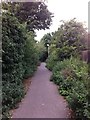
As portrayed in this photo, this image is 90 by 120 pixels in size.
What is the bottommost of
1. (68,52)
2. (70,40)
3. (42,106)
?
(42,106)

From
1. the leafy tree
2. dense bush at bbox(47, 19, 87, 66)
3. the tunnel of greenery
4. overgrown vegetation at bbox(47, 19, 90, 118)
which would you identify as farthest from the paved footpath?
the leafy tree

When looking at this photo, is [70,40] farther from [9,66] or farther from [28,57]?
[9,66]

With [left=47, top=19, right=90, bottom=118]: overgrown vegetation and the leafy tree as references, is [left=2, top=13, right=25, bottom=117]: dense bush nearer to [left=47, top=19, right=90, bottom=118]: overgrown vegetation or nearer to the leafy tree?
[left=47, top=19, right=90, bottom=118]: overgrown vegetation

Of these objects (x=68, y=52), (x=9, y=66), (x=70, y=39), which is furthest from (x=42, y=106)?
(x=70, y=39)

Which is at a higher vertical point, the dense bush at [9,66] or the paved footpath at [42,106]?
the dense bush at [9,66]

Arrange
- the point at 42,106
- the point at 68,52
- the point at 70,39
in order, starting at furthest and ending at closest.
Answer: the point at 70,39 → the point at 68,52 → the point at 42,106

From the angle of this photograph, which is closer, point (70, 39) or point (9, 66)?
point (9, 66)

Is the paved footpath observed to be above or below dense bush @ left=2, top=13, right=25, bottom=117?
below

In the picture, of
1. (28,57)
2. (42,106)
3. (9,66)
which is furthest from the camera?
(28,57)

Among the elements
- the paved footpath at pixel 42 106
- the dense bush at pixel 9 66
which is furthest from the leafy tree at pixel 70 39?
the dense bush at pixel 9 66

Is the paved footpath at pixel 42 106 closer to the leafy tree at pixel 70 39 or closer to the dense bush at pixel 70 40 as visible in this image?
the dense bush at pixel 70 40

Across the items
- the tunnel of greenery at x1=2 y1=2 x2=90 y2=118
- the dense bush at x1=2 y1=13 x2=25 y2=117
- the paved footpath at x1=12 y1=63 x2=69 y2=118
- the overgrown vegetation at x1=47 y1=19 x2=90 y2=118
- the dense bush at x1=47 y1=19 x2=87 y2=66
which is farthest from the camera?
the dense bush at x1=47 y1=19 x2=87 y2=66

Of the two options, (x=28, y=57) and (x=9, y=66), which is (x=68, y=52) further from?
(x=9, y=66)

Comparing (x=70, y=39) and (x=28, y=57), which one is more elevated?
(x=70, y=39)
